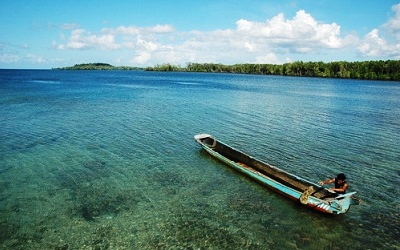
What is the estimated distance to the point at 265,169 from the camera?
18.7 meters

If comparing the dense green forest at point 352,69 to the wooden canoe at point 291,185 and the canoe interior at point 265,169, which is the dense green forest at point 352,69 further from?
the wooden canoe at point 291,185

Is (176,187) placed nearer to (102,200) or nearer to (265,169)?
(102,200)

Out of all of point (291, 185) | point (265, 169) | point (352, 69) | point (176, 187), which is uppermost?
point (352, 69)

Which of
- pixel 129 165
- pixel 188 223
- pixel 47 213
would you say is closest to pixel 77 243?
pixel 47 213

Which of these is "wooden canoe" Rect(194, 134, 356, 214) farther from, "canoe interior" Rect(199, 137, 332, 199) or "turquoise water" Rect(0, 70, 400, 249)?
"turquoise water" Rect(0, 70, 400, 249)

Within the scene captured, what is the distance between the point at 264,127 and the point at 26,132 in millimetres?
24390

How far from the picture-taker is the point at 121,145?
24234mm

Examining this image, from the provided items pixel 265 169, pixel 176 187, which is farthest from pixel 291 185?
pixel 176 187

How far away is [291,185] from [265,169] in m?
2.23

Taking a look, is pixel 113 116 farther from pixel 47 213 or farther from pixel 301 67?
pixel 301 67

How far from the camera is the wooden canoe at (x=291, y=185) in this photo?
1359 centimetres

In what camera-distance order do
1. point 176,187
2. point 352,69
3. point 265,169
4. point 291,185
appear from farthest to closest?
point 352,69, point 265,169, point 291,185, point 176,187

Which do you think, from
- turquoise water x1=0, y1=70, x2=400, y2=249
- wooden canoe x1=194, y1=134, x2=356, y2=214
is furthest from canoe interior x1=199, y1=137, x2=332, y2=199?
turquoise water x1=0, y1=70, x2=400, y2=249

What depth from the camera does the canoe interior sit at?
1527cm
